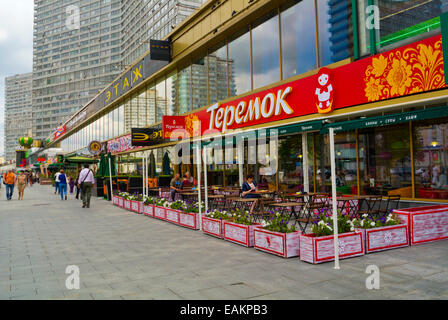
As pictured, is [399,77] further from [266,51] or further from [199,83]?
[199,83]

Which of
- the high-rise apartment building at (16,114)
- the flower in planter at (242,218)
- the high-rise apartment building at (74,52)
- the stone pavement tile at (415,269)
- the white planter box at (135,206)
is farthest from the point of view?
the high-rise apartment building at (16,114)

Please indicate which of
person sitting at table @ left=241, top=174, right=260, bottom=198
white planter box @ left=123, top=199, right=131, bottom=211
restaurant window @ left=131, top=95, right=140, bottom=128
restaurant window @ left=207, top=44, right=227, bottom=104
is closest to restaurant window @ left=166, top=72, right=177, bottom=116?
restaurant window @ left=207, top=44, right=227, bottom=104

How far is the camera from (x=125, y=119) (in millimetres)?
Answer: 32281

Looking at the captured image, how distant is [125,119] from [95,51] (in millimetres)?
88022

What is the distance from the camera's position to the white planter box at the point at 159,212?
11432 mm

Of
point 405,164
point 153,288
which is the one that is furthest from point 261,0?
point 153,288

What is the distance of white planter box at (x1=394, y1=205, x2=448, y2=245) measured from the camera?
6.86m

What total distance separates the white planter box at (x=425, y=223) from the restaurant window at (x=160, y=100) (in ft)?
65.4

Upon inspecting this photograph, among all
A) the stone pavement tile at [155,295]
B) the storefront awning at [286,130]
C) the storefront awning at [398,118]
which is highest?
the storefront awning at [286,130]

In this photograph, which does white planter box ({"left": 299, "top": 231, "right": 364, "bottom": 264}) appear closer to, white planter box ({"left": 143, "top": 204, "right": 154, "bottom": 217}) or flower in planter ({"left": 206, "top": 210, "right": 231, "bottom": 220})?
flower in planter ({"left": 206, "top": 210, "right": 231, "bottom": 220})

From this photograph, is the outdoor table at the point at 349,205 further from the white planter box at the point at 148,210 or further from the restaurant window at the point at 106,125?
the restaurant window at the point at 106,125

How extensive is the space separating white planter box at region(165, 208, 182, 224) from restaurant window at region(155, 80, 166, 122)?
48.4 feet

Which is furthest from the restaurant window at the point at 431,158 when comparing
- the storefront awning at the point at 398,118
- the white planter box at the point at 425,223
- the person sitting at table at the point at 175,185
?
the person sitting at table at the point at 175,185

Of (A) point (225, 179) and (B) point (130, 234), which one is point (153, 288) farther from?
(A) point (225, 179)
